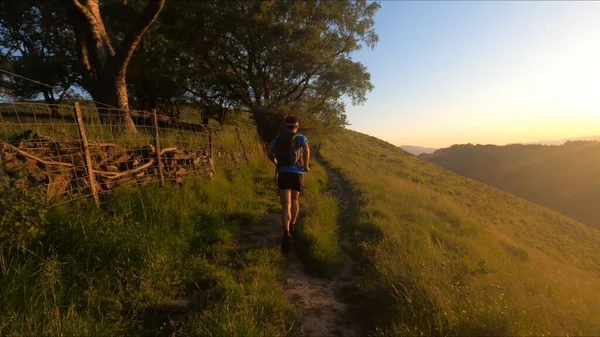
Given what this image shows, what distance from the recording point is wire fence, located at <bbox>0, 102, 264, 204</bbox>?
419 cm

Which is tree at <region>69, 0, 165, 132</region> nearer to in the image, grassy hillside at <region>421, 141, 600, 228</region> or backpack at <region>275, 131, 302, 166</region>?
backpack at <region>275, 131, 302, 166</region>

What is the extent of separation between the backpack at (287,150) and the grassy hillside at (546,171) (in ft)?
151

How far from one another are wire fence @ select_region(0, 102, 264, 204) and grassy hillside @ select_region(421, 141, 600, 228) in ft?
154

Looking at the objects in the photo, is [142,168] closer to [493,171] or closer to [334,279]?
[334,279]

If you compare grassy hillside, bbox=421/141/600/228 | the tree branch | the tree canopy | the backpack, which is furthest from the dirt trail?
grassy hillside, bbox=421/141/600/228

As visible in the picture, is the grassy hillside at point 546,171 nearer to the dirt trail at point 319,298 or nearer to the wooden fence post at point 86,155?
the dirt trail at point 319,298

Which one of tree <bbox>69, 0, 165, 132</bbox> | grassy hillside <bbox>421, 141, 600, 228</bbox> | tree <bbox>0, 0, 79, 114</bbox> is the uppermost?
tree <bbox>0, 0, 79, 114</bbox>

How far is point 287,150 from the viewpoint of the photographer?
551cm

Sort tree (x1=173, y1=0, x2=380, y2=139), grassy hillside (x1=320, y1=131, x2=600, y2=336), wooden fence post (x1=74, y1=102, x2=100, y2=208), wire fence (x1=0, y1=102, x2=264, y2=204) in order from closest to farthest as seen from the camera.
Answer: grassy hillside (x1=320, y1=131, x2=600, y2=336) → wire fence (x1=0, y1=102, x2=264, y2=204) → wooden fence post (x1=74, y1=102, x2=100, y2=208) → tree (x1=173, y1=0, x2=380, y2=139)

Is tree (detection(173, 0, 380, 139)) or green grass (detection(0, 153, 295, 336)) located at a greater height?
tree (detection(173, 0, 380, 139))

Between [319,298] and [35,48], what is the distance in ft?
85.7

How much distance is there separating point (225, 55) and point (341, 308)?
52.0 feet

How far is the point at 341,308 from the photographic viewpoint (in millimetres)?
Result: 3969

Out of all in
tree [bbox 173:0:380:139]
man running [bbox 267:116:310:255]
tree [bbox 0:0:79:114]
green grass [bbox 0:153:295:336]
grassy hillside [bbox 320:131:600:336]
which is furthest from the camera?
tree [bbox 0:0:79:114]
